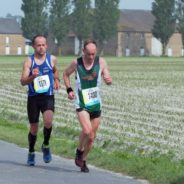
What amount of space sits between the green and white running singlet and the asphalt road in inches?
38.9

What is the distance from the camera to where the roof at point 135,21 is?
148 m

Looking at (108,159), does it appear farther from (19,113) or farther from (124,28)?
(124,28)

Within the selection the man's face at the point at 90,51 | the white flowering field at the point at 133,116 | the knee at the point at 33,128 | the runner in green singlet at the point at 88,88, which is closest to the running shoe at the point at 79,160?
the runner in green singlet at the point at 88,88

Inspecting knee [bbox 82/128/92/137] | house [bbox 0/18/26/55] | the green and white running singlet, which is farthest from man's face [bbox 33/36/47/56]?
house [bbox 0/18/26/55]

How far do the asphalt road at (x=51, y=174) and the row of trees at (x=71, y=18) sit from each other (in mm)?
109461

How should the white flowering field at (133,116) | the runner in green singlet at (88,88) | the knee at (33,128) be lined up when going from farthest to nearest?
the white flowering field at (133,116), the knee at (33,128), the runner in green singlet at (88,88)

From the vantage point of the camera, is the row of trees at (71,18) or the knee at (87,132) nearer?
the knee at (87,132)

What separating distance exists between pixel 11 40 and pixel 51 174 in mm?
149002

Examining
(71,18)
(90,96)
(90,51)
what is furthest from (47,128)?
(71,18)

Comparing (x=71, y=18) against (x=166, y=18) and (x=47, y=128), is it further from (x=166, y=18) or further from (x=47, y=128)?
(x=47, y=128)

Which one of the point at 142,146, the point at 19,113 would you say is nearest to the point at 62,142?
the point at 142,146

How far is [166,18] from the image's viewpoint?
12912 cm

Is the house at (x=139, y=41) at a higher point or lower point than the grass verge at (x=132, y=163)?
lower

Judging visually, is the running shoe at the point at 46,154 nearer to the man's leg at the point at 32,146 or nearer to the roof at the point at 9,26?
the man's leg at the point at 32,146
